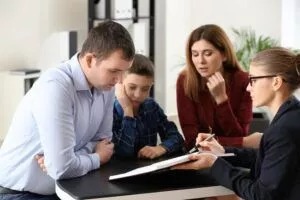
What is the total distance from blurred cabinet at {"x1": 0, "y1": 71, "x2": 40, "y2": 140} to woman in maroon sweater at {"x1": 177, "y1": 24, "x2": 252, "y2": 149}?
1.95m

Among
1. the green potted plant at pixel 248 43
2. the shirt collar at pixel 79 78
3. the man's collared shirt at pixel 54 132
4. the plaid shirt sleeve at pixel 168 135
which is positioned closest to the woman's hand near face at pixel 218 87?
the plaid shirt sleeve at pixel 168 135

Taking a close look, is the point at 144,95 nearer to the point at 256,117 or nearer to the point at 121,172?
the point at 121,172

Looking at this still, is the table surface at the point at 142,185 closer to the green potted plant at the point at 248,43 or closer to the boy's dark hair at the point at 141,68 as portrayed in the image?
the boy's dark hair at the point at 141,68

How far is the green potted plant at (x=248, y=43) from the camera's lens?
4590 millimetres

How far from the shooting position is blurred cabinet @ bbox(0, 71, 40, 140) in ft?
13.3

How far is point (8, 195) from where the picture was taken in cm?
180

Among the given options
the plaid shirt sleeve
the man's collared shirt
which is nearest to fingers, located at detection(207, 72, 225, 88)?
the plaid shirt sleeve

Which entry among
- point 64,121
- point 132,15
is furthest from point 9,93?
point 64,121

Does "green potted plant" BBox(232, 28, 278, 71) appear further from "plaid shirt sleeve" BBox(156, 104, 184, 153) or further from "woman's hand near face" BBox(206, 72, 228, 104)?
"plaid shirt sleeve" BBox(156, 104, 184, 153)

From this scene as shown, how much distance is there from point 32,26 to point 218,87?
247 cm

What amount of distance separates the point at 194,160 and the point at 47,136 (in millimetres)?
510

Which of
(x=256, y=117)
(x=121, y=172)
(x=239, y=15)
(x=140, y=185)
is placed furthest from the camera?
(x=239, y=15)

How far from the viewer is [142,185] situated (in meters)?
1.61

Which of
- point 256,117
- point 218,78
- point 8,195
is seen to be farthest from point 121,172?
point 256,117
